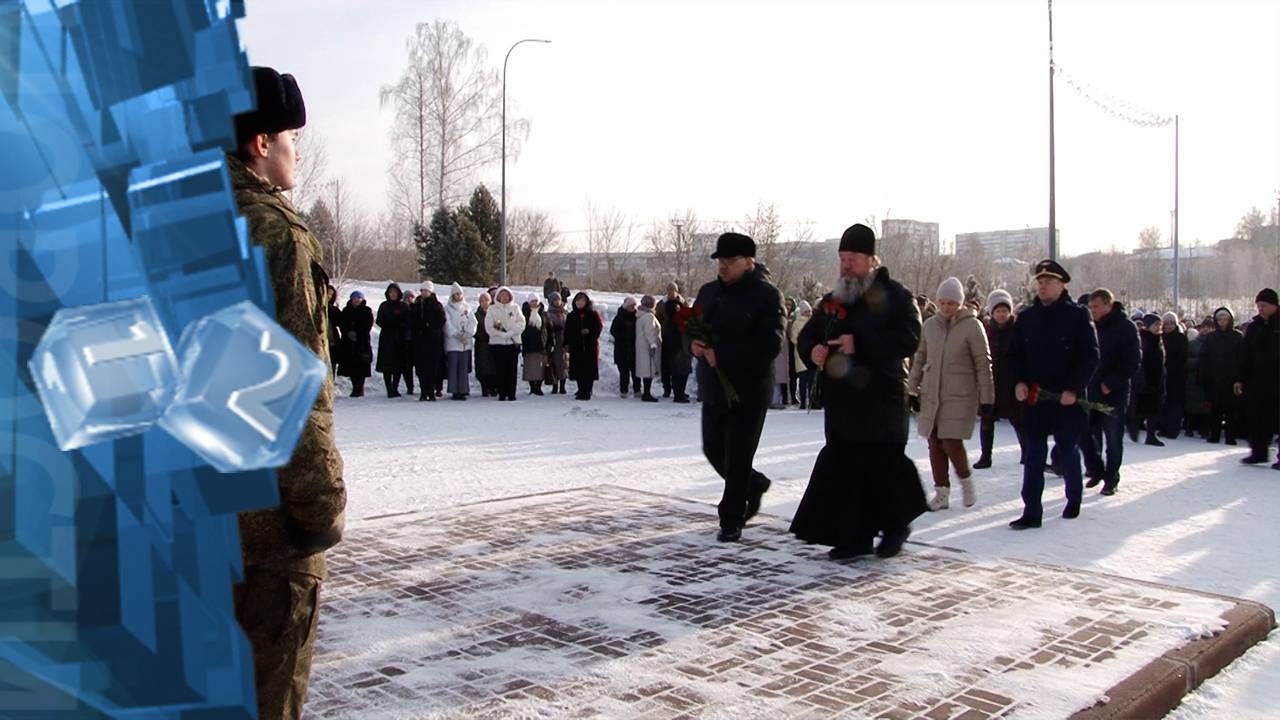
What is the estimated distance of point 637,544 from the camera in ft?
21.2

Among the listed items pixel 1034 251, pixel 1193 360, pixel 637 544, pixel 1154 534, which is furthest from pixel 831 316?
pixel 1034 251

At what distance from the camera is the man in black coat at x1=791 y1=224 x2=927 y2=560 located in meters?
6.21

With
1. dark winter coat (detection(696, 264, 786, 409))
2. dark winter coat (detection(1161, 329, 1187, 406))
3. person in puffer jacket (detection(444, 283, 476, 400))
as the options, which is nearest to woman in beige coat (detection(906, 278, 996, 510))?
dark winter coat (detection(696, 264, 786, 409))

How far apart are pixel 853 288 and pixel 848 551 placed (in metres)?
1.57

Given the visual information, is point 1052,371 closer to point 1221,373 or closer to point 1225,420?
point 1221,373

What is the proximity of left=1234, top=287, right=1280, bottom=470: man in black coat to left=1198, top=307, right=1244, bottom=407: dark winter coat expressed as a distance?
1.45 meters

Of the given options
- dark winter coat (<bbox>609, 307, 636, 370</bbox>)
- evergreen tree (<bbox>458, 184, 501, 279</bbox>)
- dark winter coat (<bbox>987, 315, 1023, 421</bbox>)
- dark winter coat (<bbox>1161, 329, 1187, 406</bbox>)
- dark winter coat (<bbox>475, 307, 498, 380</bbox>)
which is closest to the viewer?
dark winter coat (<bbox>987, 315, 1023, 421</bbox>)

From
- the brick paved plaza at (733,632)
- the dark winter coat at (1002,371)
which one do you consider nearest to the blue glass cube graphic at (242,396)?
the brick paved plaza at (733,632)

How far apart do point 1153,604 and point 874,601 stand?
1368 mm

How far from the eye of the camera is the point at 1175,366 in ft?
45.4

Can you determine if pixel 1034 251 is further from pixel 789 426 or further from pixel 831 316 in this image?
pixel 831 316

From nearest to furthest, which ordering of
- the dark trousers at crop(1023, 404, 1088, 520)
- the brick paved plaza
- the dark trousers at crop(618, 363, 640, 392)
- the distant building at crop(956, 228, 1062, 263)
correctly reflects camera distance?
1. the brick paved plaza
2. the dark trousers at crop(1023, 404, 1088, 520)
3. the dark trousers at crop(618, 363, 640, 392)
4. the distant building at crop(956, 228, 1062, 263)

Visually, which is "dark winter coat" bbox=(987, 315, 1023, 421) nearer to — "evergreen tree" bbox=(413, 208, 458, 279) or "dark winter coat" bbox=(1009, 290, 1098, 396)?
"dark winter coat" bbox=(1009, 290, 1098, 396)

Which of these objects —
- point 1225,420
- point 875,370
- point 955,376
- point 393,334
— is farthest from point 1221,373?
point 393,334
